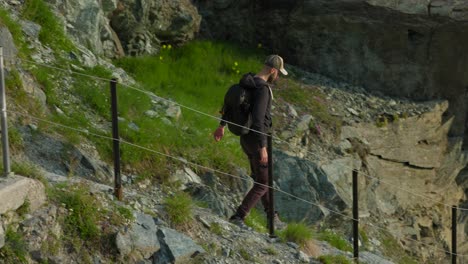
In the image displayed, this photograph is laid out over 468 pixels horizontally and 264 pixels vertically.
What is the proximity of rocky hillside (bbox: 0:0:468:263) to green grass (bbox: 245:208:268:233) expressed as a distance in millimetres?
88

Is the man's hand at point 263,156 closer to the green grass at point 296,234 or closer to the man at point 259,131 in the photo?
the man at point 259,131

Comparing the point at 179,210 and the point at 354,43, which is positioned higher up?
the point at 179,210

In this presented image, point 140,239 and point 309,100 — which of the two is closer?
point 140,239

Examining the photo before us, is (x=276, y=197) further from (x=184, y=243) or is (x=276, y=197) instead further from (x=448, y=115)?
(x=448, y=115)

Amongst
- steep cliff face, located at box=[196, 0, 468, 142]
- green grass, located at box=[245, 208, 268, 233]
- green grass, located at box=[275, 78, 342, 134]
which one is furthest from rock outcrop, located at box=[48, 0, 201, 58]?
green grass, located at box=[245, 208, 268, 233]

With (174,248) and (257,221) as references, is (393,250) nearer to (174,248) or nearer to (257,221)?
(257,221)

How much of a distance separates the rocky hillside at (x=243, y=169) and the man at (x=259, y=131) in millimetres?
409

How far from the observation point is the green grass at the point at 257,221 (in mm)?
10328

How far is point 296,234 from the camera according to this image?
407 inches

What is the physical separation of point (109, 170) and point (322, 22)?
8.77 metres

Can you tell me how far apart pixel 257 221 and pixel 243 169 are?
5.25 feet

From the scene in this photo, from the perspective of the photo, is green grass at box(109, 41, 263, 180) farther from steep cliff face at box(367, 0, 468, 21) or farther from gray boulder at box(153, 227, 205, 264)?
steep cliff face at box(367, 0, 468, 21)

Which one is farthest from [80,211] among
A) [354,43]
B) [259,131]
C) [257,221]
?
[354,43]

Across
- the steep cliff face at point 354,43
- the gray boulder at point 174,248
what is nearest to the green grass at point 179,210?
the gray boulder at point 174,248
